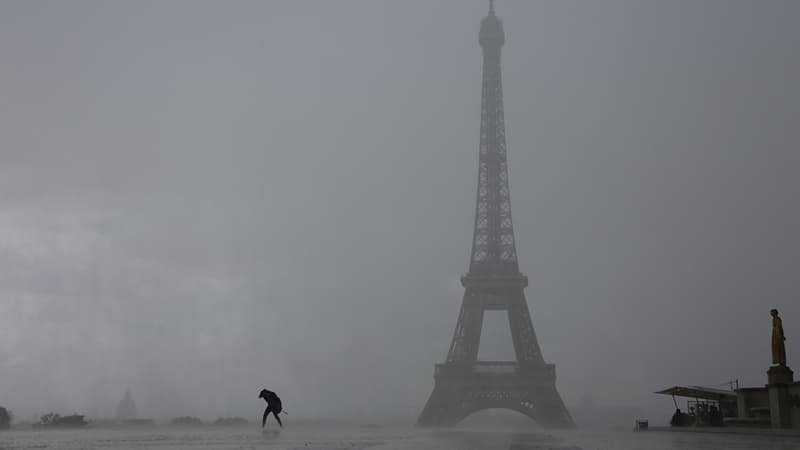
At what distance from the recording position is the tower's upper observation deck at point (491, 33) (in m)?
101

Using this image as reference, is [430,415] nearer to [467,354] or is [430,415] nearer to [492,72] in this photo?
[467,354]

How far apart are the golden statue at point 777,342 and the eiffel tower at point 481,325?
5386cm

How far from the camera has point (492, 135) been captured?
94.6 m

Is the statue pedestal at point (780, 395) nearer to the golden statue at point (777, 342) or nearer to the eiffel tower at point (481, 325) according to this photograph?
the golden statue at point (777, 342)

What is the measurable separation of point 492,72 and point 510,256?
85.2 feet

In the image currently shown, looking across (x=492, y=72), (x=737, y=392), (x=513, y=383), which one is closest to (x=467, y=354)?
(x=513, y=383)

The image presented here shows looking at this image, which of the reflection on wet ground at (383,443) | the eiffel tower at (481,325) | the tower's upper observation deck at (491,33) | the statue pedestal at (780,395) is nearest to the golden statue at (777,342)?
the statue pedestal at (780,395)

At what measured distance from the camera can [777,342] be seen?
2681cm

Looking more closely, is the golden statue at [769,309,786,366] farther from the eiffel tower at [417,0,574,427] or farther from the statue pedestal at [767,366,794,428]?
the eiffel tower at [417,0,574,427]

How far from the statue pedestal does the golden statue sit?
296 millimetres

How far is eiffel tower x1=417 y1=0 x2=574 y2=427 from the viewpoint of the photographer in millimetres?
81688

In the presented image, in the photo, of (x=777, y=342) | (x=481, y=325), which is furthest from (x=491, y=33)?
(x=777, y=342)

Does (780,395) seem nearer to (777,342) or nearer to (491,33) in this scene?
(777,342)

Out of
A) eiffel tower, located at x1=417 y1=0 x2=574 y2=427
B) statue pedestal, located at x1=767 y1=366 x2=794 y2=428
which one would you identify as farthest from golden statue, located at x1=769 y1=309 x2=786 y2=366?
eiffel tower, located at x1=417 y1=0 x2=574 y2=427
